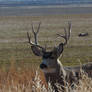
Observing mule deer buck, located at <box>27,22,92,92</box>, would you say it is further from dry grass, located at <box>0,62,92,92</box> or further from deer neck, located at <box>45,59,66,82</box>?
dry grass, located at <box>0,62,92,92</box>

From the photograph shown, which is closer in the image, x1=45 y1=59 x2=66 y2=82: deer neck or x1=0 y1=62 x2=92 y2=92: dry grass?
x1=0 y1=62 x2=92 y2=92: dry grass

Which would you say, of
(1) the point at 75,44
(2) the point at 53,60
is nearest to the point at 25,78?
(2) the point at 53,60

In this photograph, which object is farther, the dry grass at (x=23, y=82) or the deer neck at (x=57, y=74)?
the deer neck at (x=57, y=74)

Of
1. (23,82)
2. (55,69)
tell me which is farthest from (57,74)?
(23,82)

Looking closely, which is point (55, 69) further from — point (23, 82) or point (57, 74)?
point (23, 82)

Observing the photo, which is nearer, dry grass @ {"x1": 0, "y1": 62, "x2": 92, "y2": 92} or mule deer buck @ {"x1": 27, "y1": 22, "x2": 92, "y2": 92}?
dry grass @ {"x1": 0, "y1": 62, "x2": 92, "y2": 92}

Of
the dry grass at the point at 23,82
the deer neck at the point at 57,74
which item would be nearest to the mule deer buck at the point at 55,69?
the deer neck at the point at 57,74

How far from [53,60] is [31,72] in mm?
1595

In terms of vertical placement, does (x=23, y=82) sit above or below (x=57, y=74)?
below

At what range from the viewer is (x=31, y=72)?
406 inches

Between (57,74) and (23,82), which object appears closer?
(57,74)

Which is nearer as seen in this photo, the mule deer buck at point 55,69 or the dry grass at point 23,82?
the dry grass at point 23,82

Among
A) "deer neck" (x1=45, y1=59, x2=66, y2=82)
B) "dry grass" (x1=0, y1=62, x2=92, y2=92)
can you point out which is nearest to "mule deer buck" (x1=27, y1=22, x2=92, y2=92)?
"deer neck" (x1=45, y1=59, x2=66, y2=82)

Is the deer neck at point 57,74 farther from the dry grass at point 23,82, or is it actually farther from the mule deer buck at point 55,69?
the dry grass at point 23,82
